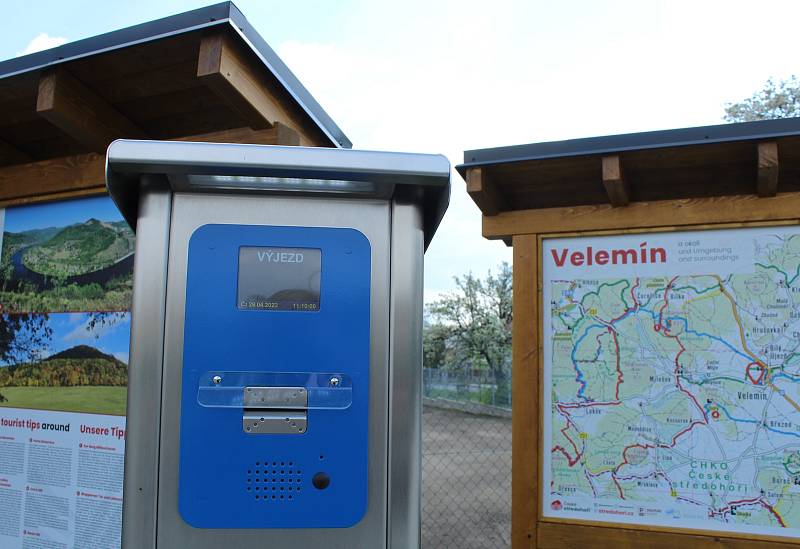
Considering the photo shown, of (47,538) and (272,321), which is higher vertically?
(272,321)

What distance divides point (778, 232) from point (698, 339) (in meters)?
0.67

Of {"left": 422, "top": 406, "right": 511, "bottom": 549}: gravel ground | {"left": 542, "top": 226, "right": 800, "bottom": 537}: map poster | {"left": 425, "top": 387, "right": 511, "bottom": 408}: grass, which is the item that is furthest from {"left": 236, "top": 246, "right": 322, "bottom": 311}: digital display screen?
{"left": 425, "top": 387, "right": 511, "bottom": 408}: grass

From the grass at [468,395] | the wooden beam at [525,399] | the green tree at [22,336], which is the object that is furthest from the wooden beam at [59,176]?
the grass at [468,395]

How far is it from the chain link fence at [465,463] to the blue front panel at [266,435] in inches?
162

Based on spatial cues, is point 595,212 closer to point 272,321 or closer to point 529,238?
point 529,238

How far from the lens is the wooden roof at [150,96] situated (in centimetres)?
255

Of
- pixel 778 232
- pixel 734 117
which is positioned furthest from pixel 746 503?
pixel 734 117

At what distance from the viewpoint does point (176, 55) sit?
2.66 meters

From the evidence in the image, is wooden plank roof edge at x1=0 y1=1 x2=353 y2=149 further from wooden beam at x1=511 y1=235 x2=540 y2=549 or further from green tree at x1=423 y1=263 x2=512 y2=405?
green tree at x1=423 y1=263 x2=512 y2=405

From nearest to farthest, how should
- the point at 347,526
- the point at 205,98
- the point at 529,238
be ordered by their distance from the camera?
the point at 347,526 < the point at 205,98 < the point at 529,238

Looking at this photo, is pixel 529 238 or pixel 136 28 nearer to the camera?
pixel 136 28

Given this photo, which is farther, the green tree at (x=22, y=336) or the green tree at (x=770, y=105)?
the green tree at (x=770, y=105)

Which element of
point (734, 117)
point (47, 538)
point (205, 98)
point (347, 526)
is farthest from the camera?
point (734, 117)

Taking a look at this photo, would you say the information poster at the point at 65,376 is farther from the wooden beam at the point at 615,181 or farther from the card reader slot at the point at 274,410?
the wooden beam at the point at 615,181
